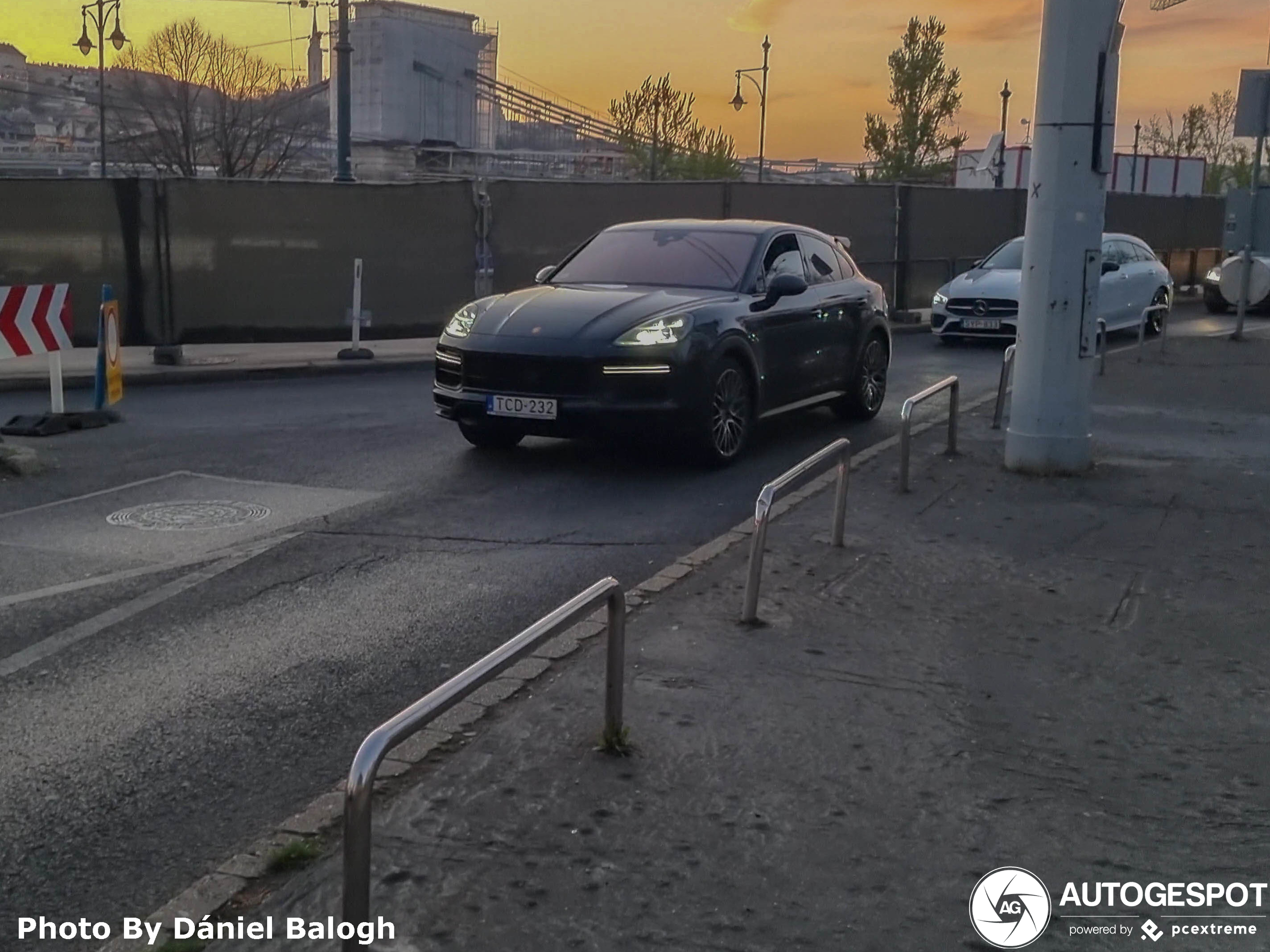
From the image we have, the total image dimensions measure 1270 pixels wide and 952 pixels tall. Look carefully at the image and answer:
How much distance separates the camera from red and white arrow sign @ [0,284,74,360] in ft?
38.5

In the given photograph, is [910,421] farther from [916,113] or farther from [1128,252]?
[916,113]

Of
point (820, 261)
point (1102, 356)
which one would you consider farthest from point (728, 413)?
point (1102, 356)

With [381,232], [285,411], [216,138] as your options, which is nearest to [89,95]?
[216,138]

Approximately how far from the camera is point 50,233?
16703 millimetres

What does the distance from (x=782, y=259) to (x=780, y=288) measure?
92cm

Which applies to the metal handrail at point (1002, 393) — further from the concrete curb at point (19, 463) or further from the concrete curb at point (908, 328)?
the concrete curb at point (908, 328)

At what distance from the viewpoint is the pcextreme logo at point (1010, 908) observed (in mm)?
3684

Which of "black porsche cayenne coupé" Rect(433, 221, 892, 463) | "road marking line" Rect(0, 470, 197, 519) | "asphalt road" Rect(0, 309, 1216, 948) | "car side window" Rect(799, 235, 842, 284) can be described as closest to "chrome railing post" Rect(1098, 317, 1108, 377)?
"asphalt road" Rect(0, 309, 1216, 948)

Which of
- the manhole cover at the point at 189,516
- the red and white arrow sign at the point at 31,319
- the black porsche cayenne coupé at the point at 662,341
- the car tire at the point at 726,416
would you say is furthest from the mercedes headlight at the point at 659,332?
the red and white arrow sign at the point at 31,319

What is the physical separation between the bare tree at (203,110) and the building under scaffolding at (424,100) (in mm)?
27245

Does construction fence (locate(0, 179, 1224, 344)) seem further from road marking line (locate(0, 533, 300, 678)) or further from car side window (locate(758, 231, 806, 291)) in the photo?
road marking line (locate(0, 533, 300, 678))

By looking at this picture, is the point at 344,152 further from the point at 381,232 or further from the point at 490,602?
the point at 490,602

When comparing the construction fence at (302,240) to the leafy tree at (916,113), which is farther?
the leafy tree at (916,113)

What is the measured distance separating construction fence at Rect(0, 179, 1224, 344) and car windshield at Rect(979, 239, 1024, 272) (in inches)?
123
